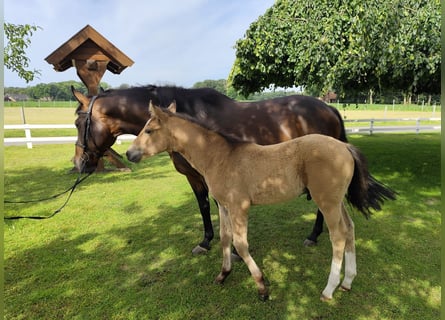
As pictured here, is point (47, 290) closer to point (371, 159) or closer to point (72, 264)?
point (72, 264)

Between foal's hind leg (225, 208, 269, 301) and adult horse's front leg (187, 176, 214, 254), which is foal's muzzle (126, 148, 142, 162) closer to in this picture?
adult horse's front leg (187, 176, 214, 254)

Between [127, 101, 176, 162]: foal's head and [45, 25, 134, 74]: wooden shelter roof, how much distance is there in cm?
538

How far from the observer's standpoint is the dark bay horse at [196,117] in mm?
3406

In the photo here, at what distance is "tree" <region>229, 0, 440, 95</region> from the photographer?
4.43 meters

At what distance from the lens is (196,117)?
333 cm

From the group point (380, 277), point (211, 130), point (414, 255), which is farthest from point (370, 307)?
point (211, 130)

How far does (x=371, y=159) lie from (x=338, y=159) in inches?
300

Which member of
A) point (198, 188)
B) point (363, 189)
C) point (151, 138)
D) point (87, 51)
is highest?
point (87, 51)

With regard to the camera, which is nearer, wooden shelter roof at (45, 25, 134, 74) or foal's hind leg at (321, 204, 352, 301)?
foal's hind leg at (321, 204, 352, 301)

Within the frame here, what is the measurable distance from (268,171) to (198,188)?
4.41 ft

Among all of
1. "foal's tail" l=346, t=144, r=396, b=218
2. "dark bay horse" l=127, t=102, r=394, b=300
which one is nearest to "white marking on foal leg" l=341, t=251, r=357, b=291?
"dark bay horse" l=127, t=102, r=394, b=300

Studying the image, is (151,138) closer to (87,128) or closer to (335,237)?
(87,128)

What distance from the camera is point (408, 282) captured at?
2936 mm

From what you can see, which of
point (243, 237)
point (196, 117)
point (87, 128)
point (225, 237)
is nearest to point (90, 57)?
point (87, 128)
